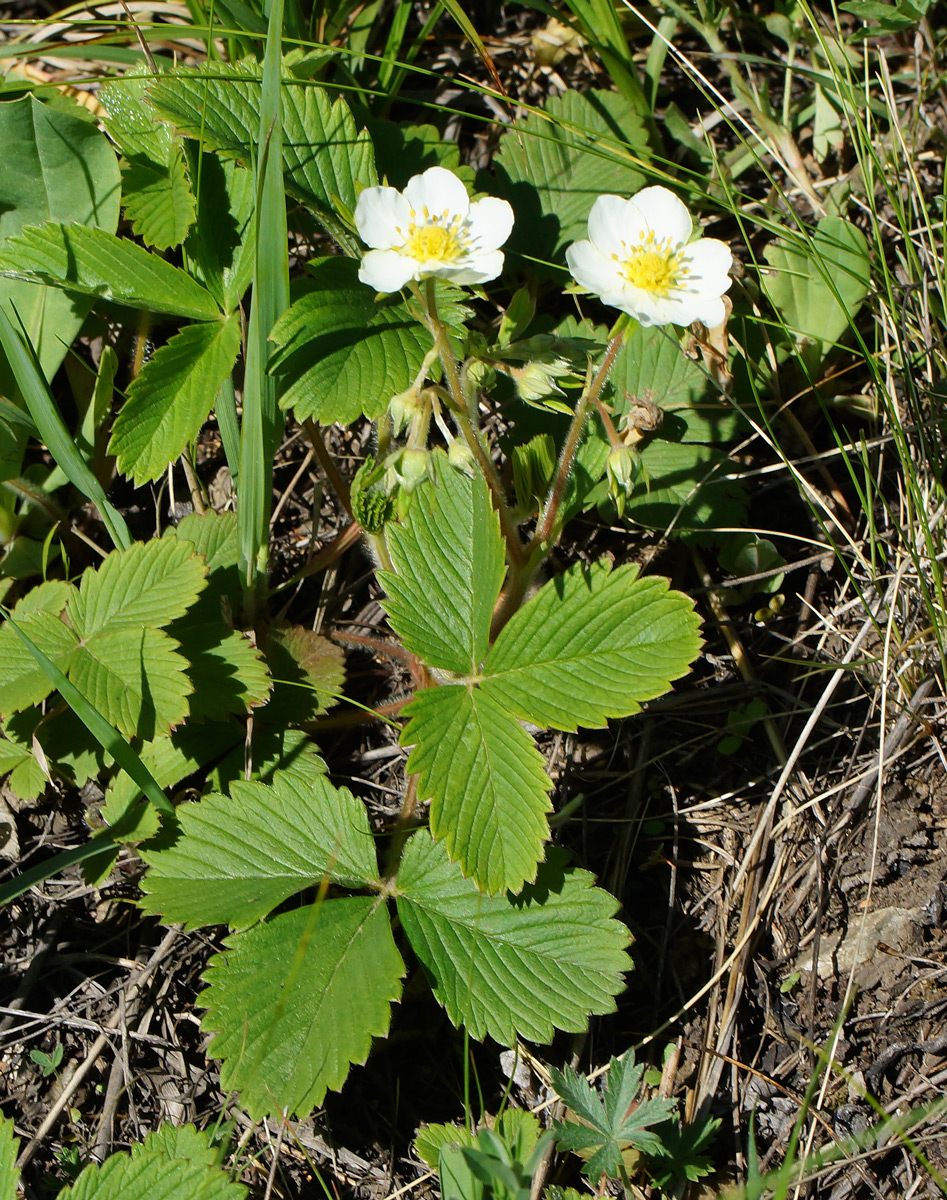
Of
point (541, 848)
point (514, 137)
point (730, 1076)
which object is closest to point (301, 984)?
point (541, 848)

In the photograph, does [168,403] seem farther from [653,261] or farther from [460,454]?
[653,261]

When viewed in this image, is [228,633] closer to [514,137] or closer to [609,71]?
[514,137]

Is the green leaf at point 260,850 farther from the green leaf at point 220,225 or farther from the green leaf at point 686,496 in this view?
the green leaf at point 220,225

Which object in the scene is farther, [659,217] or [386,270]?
[659,217]

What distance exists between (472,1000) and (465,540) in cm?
89

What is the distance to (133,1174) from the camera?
Answer: 1793mm

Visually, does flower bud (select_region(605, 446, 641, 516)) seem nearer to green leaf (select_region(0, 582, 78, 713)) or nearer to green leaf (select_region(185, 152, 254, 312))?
green leaf (select_region(185, 152, 254, 312))

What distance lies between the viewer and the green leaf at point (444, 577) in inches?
77.4

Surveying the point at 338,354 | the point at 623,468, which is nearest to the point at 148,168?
the point at 338,354

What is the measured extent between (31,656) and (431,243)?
117 centimetres

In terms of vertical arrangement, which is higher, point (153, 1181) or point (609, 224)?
point (609, 224)

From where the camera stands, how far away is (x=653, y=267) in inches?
72.5

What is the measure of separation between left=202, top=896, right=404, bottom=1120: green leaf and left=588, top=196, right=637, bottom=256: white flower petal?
135 centimetres

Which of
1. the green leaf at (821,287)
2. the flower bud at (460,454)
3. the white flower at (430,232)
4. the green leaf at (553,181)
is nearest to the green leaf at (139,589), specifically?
the flower bud at (460,454)
